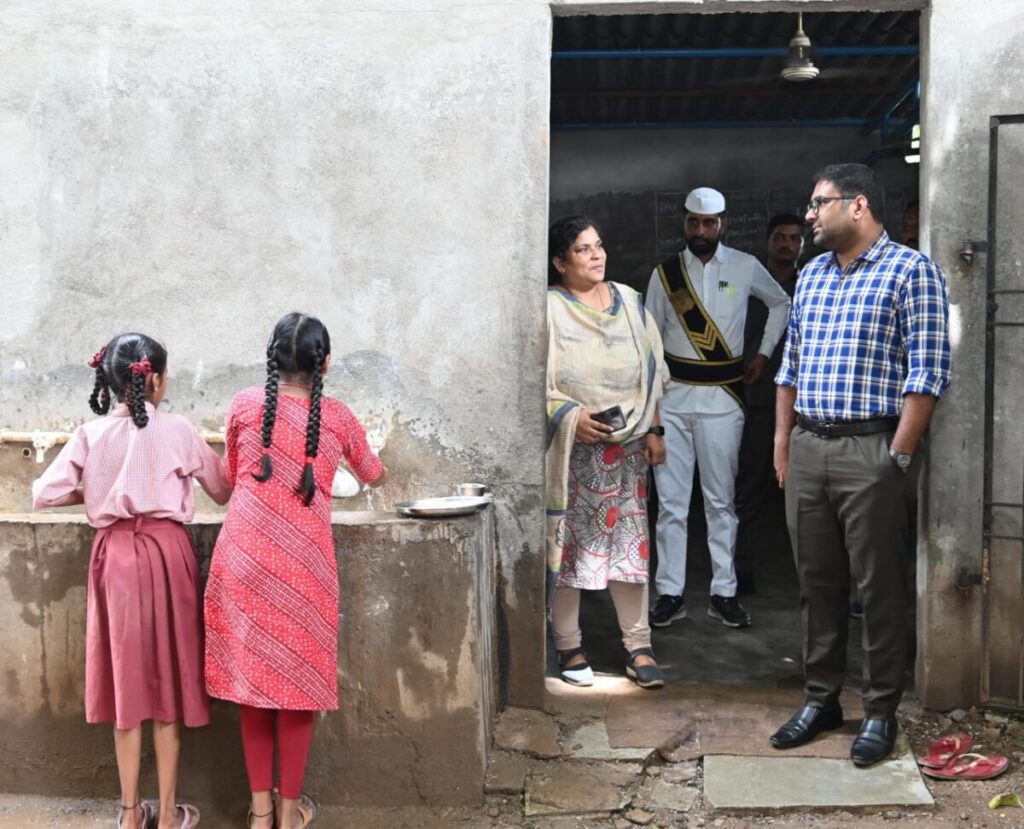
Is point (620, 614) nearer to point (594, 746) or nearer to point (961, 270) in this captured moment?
point (594, 746)

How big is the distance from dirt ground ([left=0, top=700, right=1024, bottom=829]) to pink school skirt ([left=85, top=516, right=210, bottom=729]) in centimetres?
52

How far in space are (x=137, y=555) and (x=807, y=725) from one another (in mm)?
2410

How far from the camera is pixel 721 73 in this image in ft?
24.6

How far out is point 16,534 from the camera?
3854mm

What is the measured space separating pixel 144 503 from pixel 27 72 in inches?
84.8

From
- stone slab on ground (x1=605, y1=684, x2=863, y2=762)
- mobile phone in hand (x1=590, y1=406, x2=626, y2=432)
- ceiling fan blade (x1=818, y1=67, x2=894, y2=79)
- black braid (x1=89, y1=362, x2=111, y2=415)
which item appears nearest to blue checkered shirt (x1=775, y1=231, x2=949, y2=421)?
mobile phone in hand (x1=590, y1=406, x2=626, y2=432)

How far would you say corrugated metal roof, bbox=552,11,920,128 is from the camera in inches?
249

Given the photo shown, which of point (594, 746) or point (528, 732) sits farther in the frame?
point (528, 732)

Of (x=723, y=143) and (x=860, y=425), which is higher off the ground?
(x=723, y=143)

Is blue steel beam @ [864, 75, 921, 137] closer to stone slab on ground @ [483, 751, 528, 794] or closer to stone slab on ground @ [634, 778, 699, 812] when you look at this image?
stone slab on ground @ [634, 778, 699, 812]

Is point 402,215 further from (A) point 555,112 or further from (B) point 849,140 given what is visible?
(B) point 849,140

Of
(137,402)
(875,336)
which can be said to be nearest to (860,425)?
(875,336)

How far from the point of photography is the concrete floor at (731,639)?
502 cm

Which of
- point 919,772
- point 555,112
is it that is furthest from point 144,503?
point 555,112
